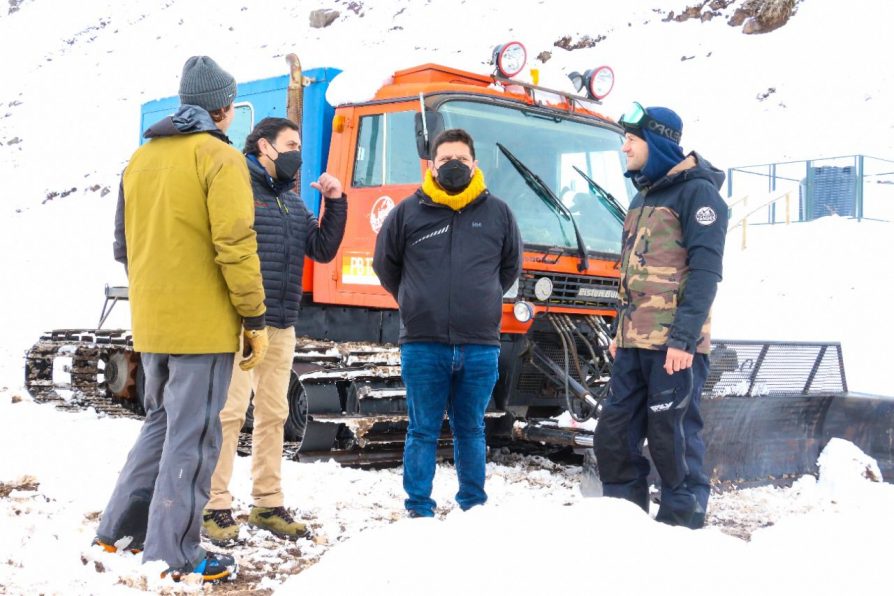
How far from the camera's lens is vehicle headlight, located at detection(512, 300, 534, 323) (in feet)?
21.6

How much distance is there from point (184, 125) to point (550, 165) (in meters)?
3.46

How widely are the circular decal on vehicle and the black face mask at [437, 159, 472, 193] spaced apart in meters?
1.88

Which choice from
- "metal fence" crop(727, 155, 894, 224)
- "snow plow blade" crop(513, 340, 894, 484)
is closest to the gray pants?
"snow plow blade" crop(513, 340, 894, 484)

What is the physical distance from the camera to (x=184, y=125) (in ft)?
13.5

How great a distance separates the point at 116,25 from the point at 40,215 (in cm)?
1549

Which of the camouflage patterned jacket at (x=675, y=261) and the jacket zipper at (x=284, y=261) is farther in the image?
the jacket zipper at (x=284, y=261)

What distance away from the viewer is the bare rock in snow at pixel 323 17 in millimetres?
32844

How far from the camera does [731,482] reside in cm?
620

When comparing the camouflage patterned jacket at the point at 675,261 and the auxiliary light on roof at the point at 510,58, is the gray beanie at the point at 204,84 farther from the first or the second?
the auxiliary light on roof at the point at 510,58

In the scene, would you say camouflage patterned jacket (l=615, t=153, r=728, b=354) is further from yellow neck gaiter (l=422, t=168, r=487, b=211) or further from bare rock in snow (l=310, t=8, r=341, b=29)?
bare rock in snow (l=310, t=8, r=341, b=29)

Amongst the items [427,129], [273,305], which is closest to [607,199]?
[427,129]

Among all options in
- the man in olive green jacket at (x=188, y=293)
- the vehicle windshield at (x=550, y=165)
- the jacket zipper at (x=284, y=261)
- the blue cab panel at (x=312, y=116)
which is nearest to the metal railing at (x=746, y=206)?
the vehicle windshield at (x=550, y=165)

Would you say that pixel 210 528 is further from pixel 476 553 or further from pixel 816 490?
pixel 816 490

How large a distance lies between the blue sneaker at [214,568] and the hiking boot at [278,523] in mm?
722
